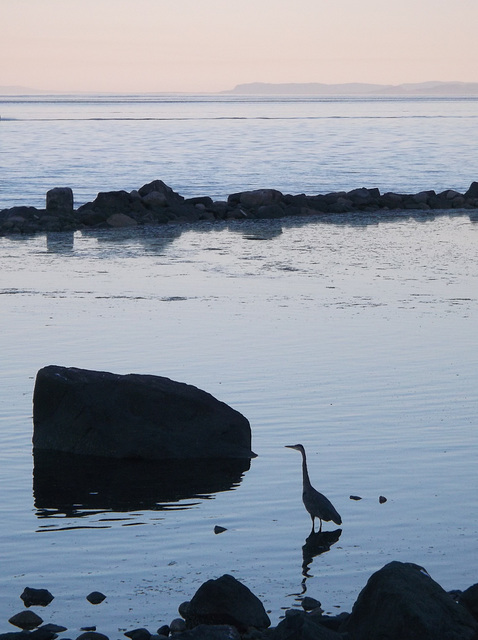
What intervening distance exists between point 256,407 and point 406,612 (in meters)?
6.55

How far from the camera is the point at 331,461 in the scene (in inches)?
458

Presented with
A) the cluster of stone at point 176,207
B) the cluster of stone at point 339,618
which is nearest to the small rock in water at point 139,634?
the cluster of stone at point 339,618

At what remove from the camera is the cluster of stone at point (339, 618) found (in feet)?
23.2

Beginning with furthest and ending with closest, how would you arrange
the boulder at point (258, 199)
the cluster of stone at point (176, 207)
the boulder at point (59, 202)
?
the boulder at point (258, 199), the boulder at point (59, 202), the cluster of stone at point (176, 207)

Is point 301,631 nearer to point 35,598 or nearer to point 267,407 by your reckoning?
point 35,598

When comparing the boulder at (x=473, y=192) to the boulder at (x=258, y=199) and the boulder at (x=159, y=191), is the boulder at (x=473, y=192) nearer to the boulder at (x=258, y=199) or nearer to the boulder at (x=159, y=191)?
the boulder at (x=258, y=199)

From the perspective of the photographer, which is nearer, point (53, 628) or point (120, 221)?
point (53, 628)

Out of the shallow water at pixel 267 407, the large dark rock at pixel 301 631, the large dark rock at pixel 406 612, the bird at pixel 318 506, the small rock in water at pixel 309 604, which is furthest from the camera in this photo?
the bird at pixel 318 506

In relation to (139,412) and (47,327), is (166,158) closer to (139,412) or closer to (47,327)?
(47,327)

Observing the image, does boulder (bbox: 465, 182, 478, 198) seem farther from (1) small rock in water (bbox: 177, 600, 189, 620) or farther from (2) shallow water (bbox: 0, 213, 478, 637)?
(1) small rock in water (bbox: 177, 600, 189, 620)

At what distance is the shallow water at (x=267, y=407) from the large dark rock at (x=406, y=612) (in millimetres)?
1053

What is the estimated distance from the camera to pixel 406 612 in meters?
7.07

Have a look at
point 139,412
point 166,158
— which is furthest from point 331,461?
point 166,158

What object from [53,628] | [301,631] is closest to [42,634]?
[53,628]
